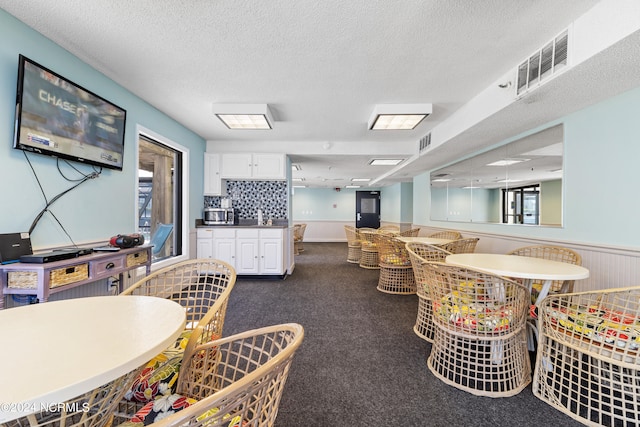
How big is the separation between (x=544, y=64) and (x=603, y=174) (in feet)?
3.67

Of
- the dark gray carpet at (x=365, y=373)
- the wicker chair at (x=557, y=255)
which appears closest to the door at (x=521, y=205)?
the wicker chair at (x=557, y=255)

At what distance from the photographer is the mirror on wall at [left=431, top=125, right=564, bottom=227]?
2.78 metres

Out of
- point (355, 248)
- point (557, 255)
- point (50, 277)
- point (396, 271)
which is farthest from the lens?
point (355, 248)

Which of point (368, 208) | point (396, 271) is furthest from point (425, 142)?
point (368, 208)

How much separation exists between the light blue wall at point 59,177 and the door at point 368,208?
8.27m

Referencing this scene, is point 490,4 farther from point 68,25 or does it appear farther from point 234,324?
point 234,324

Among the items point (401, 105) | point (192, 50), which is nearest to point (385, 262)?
point (401, 105)

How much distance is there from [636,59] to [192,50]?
305cm

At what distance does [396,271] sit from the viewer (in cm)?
389

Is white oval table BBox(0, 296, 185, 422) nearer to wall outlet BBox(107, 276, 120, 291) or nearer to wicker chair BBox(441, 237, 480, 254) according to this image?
wall outlet BBox(107, 276, 120, 291)

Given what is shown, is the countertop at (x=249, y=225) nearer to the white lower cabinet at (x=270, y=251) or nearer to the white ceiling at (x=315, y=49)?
the white lower cabinet at (x=270, y=251)

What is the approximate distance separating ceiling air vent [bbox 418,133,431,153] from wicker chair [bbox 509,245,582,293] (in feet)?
6.65

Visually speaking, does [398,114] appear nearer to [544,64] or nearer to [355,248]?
[544,64]

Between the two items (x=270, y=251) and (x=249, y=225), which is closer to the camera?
(x=270, y=251)
